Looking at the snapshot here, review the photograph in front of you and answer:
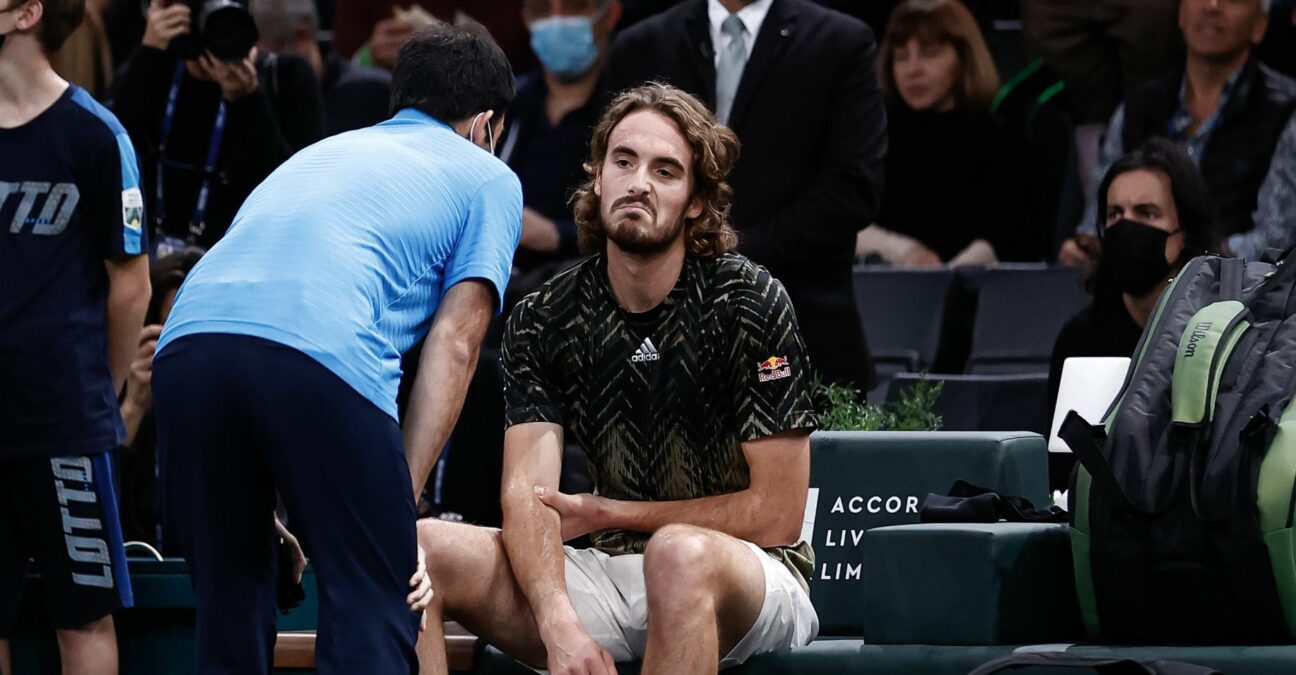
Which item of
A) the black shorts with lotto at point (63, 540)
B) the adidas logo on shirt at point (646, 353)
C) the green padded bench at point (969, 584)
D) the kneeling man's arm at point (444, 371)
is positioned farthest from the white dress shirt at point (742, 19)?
the kneeling man's arm at point (444, 371)

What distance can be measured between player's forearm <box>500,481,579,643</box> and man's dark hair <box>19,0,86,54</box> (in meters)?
1.56

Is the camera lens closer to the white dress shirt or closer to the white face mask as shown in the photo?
the white dress shirt

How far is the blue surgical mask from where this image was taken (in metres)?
7.07

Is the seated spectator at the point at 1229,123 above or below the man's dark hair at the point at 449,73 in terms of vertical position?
below

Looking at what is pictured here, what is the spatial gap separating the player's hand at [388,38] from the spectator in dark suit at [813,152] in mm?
2423

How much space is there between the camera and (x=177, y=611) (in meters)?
4.50

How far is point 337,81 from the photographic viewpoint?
7352 mm

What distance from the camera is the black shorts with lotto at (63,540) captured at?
4.30 meters

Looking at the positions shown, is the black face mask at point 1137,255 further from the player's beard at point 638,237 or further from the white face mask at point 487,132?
the white face mask at point 487,132

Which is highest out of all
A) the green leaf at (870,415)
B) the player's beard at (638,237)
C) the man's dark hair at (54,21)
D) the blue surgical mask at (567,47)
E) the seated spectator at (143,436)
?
the man's dark hair at (54,21)

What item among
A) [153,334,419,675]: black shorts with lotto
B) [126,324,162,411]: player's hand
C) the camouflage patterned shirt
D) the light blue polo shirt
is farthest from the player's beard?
[126,324,162,411]: player's hand

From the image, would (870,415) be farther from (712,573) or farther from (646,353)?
A: (712,573)

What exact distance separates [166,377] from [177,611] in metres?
1.45

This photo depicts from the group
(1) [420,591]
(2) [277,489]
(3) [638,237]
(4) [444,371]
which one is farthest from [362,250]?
(3) [638,237]
